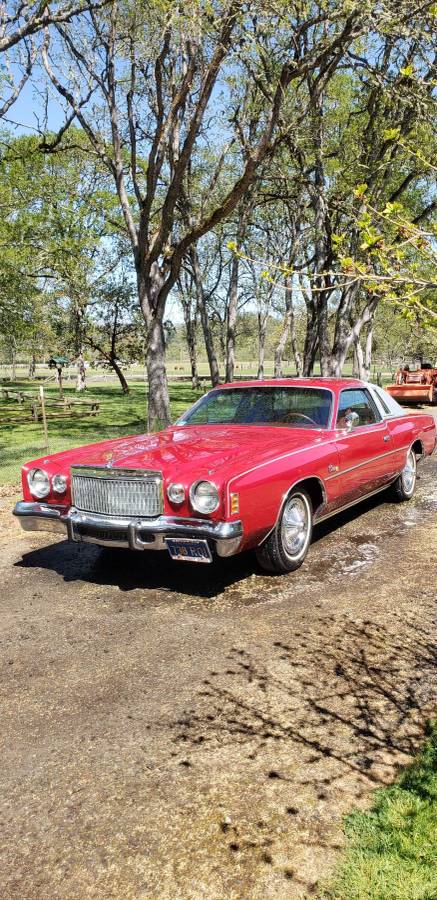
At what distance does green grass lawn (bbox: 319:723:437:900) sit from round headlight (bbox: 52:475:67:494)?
3.27 m

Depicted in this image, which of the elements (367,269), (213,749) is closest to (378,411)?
(367,269)

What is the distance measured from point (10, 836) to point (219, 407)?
4476 millimetres

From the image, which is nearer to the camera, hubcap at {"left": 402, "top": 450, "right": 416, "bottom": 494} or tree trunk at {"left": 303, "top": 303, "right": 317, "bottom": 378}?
hubcap at {"left": 402, "top": 450, "right": 416, "bottom": 494}

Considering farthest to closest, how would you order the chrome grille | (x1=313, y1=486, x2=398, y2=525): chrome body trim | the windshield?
the windshield < (x1=313, y1=486, x2=398, y2=525): chrome body trim < the chrome grille

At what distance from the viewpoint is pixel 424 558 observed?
5.46 metres

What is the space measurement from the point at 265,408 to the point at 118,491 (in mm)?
1976

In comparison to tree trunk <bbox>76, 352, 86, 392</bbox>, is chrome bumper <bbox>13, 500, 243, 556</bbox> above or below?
below

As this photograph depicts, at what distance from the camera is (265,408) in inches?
239

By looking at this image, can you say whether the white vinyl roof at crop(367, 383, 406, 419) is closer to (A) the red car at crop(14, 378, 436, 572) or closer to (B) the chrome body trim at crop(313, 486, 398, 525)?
(A) the red car at crop(14, 378, 436, 572)

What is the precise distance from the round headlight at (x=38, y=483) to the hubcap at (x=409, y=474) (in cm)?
410

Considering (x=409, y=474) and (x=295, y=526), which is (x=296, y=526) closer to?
(x=295, y=526)

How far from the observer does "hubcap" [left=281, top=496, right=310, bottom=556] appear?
4977 mm

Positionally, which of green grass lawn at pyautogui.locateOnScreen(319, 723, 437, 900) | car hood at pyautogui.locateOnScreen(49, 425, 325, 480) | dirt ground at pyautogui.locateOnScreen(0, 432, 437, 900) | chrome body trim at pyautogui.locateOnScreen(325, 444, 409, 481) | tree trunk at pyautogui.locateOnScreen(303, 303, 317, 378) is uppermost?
tree trunk at pyautogui.locateOnScreen(303, 303, 317, 378)

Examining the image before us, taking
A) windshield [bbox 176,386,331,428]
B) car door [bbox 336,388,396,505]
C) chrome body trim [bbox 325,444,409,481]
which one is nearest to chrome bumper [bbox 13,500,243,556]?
chrome body trim [bbox 325,444,409,481]
